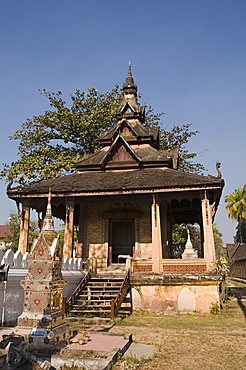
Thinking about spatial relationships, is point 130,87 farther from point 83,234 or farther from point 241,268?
point 241,268

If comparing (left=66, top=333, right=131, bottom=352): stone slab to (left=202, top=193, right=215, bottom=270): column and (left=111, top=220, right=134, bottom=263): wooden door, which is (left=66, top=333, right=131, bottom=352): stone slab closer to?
(left=202, top=193, right=215, bottom=270): column

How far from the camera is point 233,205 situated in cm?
5756

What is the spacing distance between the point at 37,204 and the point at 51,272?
10667mm

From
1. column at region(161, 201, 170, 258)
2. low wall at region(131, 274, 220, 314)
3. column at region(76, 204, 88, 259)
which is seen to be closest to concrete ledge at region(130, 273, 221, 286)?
low wall at region(131, 274, 220, 314)

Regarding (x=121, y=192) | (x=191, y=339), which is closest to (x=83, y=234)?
(x=121, y=192)

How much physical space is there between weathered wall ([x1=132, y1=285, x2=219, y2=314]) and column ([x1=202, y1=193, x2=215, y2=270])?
42.3 inches

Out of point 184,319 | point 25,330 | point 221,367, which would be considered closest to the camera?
point 221,367

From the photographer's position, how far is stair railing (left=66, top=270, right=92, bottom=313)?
1291cm

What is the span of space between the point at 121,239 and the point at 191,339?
404 inches

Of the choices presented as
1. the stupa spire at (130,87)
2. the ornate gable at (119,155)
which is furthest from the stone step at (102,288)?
the stupa spire at (130,87)

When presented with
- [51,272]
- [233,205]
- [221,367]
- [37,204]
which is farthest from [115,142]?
[233,205]

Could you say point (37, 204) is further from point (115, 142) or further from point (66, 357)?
point (66, 357)

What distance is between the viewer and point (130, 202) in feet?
61.2

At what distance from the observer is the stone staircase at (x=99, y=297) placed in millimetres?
12430
